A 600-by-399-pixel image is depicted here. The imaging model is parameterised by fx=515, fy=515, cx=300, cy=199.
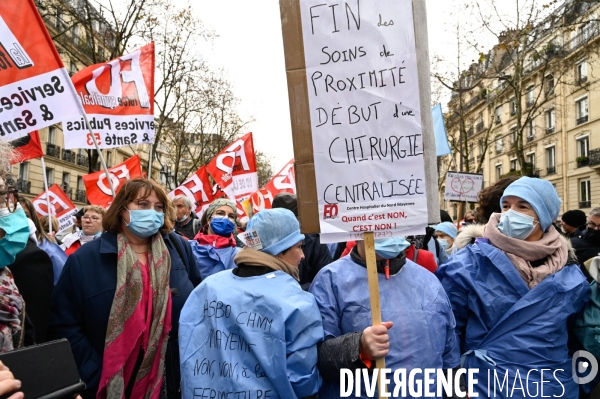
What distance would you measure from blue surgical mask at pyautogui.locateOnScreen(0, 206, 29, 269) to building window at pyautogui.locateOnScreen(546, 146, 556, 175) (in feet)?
141

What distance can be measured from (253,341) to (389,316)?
681mm

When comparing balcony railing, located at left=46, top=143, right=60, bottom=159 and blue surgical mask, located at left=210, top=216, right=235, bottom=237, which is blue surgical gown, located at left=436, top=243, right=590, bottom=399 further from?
balcony railing, located at left=46, top=143, right=60, bottom=159

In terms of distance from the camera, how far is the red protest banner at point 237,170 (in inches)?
443

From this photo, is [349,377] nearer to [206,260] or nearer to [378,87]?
[378,87]

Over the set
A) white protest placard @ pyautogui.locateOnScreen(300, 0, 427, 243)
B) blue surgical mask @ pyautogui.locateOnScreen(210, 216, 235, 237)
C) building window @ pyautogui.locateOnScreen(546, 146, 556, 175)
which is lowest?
building window @ pyautogui.locateOnScreen(546, 146, 556, 175)

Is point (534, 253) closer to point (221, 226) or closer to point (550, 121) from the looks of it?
point (221, 226)

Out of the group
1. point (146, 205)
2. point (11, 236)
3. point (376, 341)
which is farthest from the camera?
point (146, 205)

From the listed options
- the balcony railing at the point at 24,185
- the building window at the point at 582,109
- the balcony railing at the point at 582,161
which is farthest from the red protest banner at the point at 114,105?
the building window at the point at 582,109

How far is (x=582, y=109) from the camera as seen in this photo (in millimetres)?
35969

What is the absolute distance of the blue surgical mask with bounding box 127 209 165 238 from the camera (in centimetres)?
322

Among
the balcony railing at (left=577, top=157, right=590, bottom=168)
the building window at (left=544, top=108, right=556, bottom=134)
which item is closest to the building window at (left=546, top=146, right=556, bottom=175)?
the building window at (left=544, top=108, right=556, bottom=134)

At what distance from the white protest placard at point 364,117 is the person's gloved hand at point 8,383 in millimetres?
1370

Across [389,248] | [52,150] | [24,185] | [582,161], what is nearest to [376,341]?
[389,248]

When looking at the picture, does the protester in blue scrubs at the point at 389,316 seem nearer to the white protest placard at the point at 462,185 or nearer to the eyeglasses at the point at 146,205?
the eyeglasses at the point at 146,205
